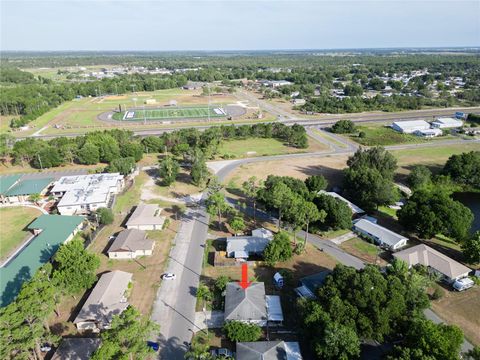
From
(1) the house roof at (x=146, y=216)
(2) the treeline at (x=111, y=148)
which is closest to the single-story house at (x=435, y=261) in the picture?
(1) the house roof at (x=146, y=216)

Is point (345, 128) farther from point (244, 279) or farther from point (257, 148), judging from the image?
point (244, 279)

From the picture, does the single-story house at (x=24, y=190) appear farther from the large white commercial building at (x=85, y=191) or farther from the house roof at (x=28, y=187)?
the large white commercial building at (x=85, y=191)

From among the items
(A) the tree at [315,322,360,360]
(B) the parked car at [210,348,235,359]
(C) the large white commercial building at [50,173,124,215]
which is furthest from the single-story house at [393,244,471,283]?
Result: (C) the large white commercial building at [50,173,124,215]

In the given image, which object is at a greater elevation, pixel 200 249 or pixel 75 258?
pixel 75 258

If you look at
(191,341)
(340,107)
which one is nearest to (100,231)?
(191,341)

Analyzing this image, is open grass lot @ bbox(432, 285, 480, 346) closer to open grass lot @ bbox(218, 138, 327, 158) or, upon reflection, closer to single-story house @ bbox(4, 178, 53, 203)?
open grass lot @ bbox(218, 138, 327, 158)

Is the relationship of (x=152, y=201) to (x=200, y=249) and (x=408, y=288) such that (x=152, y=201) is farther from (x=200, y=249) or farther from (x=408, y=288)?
(x=408, y=288)

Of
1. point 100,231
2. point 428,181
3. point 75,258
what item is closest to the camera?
point 75,258
